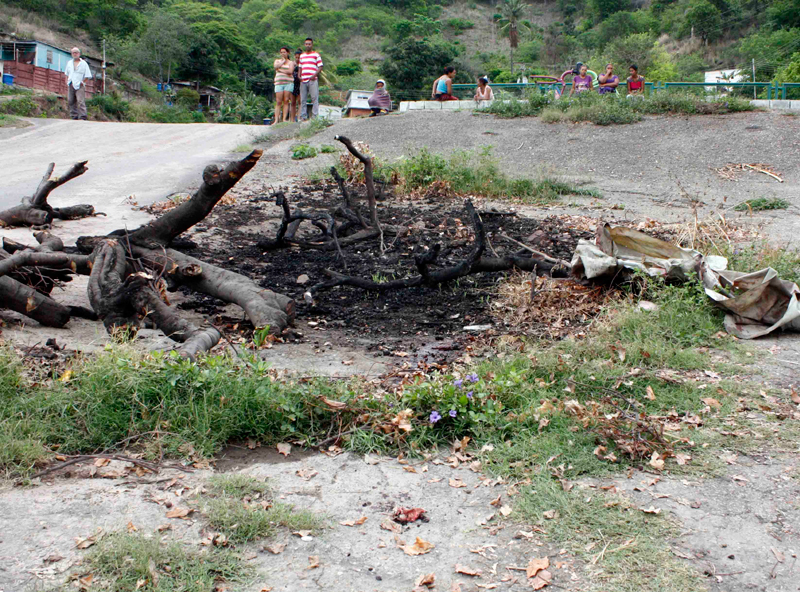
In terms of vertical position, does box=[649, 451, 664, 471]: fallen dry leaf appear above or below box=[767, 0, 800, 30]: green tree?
below

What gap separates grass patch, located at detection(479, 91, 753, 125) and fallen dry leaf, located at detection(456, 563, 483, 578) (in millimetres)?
13025

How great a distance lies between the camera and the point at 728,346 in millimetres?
4566

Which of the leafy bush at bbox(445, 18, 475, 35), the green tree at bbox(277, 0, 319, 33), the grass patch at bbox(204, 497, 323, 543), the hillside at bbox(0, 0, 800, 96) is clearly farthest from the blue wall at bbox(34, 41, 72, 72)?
the leafy bush at bbox(445, 18, 475, 35)

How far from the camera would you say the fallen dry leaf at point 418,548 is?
2.59m

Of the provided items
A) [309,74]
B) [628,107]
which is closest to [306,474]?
[628,107]

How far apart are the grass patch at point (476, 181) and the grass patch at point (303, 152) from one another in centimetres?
284

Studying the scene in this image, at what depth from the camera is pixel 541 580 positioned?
7.91ft

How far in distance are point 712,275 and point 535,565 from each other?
336 centimetres

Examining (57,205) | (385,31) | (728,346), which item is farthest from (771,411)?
(385,31)

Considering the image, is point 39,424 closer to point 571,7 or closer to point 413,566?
point 413,566

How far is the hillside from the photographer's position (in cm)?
4362

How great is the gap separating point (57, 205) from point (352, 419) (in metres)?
6.98

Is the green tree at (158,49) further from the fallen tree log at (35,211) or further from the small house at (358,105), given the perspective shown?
the fallen tree log at (35,211)

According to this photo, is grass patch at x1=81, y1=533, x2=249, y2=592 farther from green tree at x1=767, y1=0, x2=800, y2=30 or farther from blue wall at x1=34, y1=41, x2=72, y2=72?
green tree at x1=767, y1=0, x2=800, y2=30
